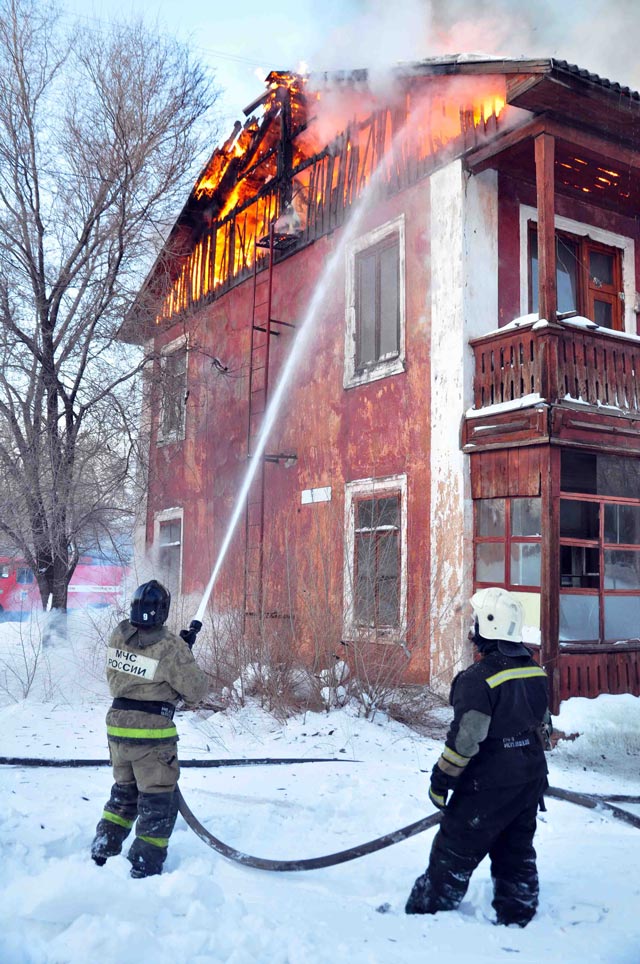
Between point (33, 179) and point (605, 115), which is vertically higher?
point (33, 179)

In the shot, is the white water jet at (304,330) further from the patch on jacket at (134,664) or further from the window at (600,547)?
the patch on jacket at (134,664)

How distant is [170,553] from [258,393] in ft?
Answer: 14.3

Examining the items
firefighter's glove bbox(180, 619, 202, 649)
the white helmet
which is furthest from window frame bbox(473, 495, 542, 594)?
firefighter's glove bbox(180, 619, 202, 649)

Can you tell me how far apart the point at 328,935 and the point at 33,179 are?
41.1ft

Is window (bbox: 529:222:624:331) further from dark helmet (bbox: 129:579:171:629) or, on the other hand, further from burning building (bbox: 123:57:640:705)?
dark helmet (bbox: 129:579:171:629)

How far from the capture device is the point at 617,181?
1091cm

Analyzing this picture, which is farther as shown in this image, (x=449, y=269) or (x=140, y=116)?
(x=140, y=116)

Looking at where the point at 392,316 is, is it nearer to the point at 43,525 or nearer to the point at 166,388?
the point at 166,388

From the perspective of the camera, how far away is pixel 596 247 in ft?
38.0

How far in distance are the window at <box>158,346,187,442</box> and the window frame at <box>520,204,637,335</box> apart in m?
6.50

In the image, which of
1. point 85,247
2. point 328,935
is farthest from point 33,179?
point 328,935

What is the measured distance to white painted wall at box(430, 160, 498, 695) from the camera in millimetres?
9906

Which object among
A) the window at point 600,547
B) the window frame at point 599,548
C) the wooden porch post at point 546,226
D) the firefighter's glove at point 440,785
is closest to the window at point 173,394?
the wooden porch post at point 546,226

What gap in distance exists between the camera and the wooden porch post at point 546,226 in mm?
9148
